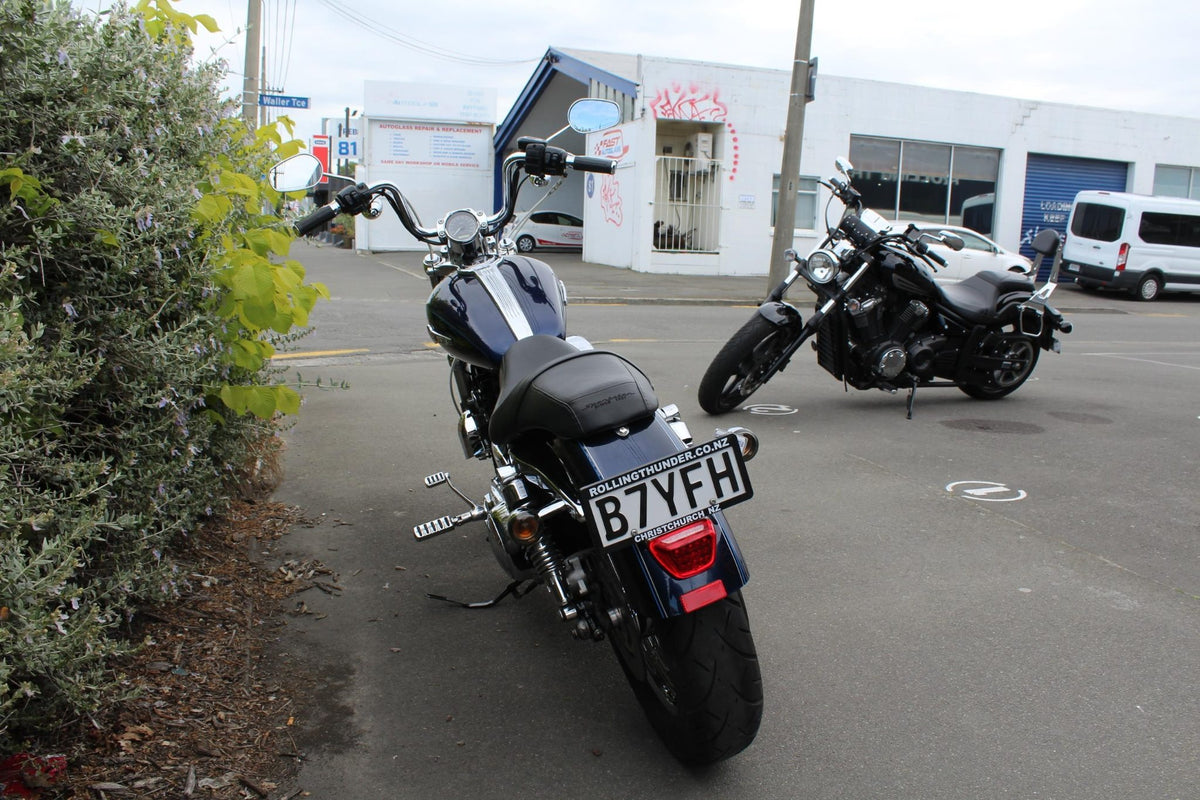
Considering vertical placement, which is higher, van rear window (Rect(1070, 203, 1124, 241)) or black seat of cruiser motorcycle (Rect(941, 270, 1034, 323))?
van rear window (Rect(1070, 203, 1124, 241))

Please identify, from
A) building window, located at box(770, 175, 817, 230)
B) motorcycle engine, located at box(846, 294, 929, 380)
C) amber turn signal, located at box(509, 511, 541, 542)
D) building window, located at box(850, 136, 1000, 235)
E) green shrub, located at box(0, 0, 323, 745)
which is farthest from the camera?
building window, located at box(850, 136, 1000, 235)

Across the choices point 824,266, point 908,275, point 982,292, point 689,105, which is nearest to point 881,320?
point 908,275

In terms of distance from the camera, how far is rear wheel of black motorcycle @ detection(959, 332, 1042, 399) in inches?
304

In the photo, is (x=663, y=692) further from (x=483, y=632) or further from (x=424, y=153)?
(x=424, y=153)

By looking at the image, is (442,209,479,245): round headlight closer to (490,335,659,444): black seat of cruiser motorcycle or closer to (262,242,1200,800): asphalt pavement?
(490,335,659,444): black seat of cruiser motorcycle

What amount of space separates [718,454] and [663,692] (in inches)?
28.4

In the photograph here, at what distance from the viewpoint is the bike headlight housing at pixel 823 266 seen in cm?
688

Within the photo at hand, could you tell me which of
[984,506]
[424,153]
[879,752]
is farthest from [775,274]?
[424,153]

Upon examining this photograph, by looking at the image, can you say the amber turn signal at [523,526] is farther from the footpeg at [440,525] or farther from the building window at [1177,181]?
the building window at [1177,181]

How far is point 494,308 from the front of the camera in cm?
345

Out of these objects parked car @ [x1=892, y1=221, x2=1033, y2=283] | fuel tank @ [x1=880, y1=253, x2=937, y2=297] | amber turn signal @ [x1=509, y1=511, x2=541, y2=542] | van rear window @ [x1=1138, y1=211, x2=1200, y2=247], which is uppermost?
van rear window @ [x1=1138, y1=211, x2=1200, y2=247]

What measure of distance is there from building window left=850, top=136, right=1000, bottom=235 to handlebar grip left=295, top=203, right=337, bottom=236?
21.2 metres

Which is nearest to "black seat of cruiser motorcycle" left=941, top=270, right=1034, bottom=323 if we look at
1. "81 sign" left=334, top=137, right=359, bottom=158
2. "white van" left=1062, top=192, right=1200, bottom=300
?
"white van" left=1062, top=192, right=1200, bottom=300

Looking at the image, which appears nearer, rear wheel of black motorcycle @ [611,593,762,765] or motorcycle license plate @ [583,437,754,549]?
motorcycle license plate @ [583,437,754,549]
